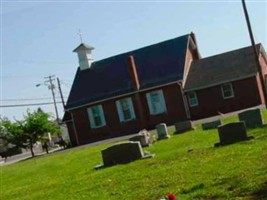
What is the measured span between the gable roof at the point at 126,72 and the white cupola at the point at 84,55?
454 millimetres

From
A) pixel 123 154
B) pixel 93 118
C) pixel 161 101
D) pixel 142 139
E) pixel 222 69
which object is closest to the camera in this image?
pixel 123 154

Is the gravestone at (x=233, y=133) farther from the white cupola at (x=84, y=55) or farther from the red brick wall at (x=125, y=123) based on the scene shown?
the white cupola at (x=84, y=55)

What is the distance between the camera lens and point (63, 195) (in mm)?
15359

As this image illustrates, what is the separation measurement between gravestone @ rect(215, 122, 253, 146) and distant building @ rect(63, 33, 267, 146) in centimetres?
2538

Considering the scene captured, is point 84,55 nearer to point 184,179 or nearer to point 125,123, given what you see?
point 125,123

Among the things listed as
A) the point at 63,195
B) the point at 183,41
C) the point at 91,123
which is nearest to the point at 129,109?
the point at 91,123

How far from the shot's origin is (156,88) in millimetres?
48406

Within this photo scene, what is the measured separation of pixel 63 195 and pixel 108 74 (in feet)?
126

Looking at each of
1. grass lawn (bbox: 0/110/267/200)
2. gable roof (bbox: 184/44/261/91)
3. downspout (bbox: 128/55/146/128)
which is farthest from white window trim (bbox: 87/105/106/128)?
grass lawn (bbox: 0/110/267/200)

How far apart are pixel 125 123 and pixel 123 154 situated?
29565 millimetres

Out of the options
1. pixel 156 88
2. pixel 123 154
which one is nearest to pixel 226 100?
pixel 156 88

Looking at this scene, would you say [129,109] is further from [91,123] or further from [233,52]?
[233,52]

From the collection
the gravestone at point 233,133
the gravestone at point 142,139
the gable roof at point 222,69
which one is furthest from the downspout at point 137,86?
the gravestone at point 233,133

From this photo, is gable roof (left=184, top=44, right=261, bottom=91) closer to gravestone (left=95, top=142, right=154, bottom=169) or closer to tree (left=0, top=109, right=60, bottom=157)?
tree (left=0, top=109, right=60, bottom=157)
